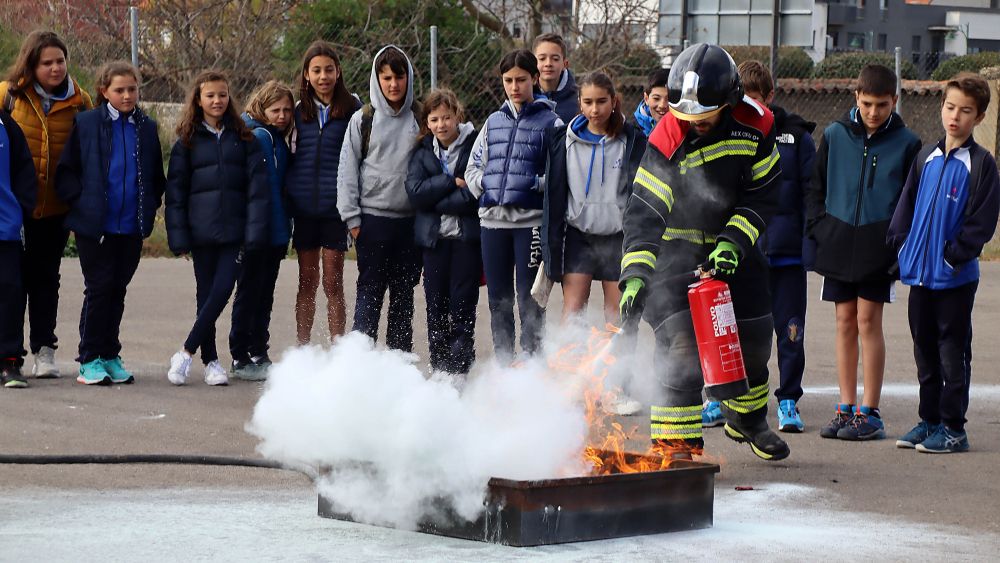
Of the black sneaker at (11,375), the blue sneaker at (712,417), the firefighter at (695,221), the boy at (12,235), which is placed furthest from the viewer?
the black sneaker at (11,375)

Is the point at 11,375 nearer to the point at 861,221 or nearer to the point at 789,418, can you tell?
the point at 789,418

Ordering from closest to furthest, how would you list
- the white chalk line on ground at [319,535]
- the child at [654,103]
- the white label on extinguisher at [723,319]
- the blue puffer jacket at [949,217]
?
the white chalk line on ground at [319,535] < the white label on extinguisher at [723,319] < the blue puffer jacket at [949,217] < the child at [654,103]

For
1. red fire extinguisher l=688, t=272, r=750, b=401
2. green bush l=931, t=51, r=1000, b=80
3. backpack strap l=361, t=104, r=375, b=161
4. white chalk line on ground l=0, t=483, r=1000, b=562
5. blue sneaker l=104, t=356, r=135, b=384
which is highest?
green bush l=931, t=51, r=1000, b=80

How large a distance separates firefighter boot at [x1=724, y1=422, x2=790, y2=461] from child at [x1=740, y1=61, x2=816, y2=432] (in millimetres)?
1157

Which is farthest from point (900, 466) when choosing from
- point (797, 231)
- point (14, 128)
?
point (14, 128)

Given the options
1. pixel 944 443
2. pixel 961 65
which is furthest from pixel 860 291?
pixel 961 65

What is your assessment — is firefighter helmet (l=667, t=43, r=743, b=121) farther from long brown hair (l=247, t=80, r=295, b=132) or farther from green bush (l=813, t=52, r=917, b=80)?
green bush (l=813, t=52, r=917, b=80)

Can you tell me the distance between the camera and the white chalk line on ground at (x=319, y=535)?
5.07 metres

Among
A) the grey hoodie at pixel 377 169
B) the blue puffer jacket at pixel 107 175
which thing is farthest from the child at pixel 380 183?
the blue puffer jacket at pixel 107 175

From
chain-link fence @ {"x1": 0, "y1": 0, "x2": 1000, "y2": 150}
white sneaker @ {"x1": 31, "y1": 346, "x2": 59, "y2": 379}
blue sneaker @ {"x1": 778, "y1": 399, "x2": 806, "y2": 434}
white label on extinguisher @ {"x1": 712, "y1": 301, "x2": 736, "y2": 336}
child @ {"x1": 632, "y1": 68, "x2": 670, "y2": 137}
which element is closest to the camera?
white label on extinguisher @ {"x1": 712, "y1": 301, "x2": 736, "y2": 336}

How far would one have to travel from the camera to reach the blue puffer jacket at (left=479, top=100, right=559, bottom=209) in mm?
8305

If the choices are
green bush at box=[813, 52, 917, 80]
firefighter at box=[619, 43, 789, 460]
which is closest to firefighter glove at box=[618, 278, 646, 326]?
firefighter at box=[619, 43, 789, 460]

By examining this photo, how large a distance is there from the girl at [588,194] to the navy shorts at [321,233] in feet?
5.64

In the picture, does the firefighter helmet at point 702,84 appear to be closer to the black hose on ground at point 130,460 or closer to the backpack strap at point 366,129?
the black hose on ground at point 130,460
